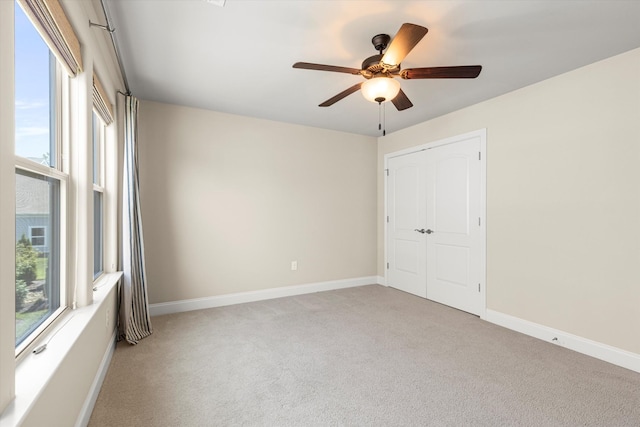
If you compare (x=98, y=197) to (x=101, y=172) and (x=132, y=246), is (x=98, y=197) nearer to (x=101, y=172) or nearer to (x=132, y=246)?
(x=101, y=172)

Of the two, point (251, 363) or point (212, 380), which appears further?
point (251, 363)

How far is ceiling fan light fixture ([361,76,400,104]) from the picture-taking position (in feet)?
7.01

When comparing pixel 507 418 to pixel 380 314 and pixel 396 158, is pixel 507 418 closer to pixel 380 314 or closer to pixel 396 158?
pixel 380 314

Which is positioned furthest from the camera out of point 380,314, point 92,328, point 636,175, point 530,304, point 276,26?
point 380,314

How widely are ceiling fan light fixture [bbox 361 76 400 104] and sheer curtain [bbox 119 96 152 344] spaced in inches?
91.1

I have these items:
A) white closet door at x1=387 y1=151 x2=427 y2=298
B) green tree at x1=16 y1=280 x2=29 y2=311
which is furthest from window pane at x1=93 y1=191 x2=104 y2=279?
white closet door at x1=387 y1=151 x2=427 y2=298

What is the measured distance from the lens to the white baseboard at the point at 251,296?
3.62 m

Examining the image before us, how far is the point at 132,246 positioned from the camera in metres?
2.94

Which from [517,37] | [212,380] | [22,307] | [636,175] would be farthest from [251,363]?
[636,175]

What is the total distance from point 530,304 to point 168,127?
4384 millimetres

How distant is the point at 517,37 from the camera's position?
2.23 meters

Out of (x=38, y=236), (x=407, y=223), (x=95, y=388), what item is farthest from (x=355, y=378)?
(x=407, y=223)

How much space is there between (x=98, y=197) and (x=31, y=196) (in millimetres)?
1477

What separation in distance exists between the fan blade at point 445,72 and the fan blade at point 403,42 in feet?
0.67
